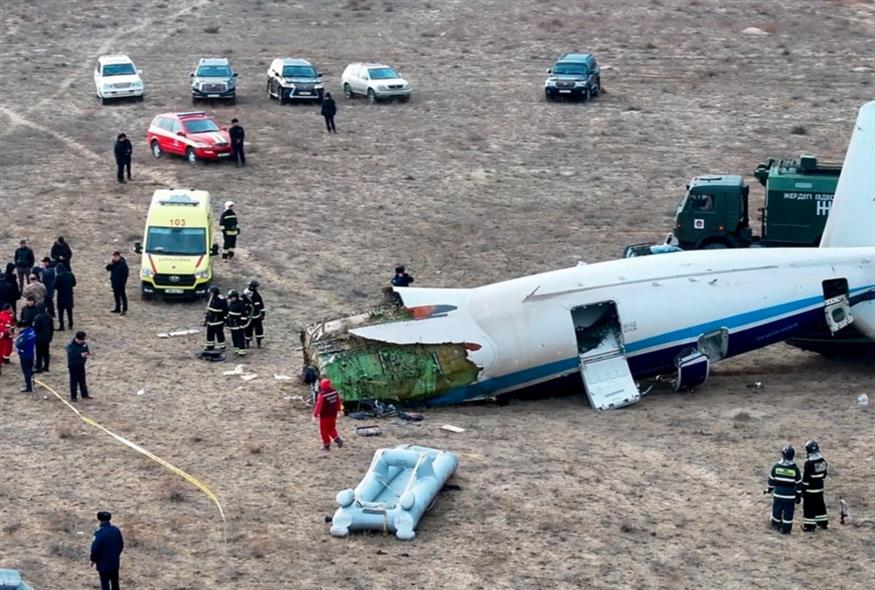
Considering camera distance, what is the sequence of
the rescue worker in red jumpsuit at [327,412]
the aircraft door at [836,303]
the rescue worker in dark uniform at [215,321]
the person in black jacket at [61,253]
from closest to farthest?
the rescue worker in red jumpsuit at [327,412], the aircraft door at [836,303], the rescue worker in dark uniform at [215,321], the person in black jacket at [61,253]

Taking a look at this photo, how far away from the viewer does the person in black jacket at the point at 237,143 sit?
1876 inches

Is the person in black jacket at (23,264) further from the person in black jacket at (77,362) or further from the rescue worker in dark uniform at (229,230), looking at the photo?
the person in black jacket at (77,362)

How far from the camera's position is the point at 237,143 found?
47719 mm

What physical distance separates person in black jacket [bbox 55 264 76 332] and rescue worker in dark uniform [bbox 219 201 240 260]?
6100 mm

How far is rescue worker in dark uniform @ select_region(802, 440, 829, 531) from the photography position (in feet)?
76.1

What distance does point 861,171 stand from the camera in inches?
1312

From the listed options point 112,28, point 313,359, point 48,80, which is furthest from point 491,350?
point 112,28

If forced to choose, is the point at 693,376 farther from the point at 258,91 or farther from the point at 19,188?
the point at 258,91

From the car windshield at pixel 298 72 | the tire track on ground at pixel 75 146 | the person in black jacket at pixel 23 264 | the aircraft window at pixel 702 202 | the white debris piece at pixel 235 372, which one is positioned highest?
the aircraft window at pixel 702 202

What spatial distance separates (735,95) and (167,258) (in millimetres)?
27565

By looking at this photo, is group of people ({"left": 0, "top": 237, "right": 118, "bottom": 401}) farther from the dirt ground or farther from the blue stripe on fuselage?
the blue stripe on fuselage

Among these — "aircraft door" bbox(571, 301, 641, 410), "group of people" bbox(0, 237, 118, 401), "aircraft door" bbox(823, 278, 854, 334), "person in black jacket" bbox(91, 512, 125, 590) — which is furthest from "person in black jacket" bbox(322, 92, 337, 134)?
"person in black jacket" bbox(91, 512, 125, 590)

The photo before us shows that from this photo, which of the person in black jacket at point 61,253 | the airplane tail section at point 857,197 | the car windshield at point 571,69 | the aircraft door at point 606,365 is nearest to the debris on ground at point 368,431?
the aircraft door at point 606,365

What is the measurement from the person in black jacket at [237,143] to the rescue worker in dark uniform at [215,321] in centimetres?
1562
